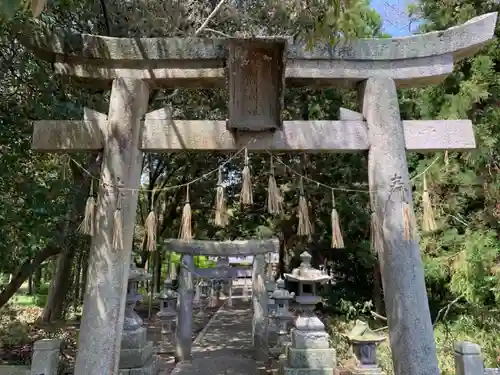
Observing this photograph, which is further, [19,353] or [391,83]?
[19,353]

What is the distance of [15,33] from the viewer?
4.00 m

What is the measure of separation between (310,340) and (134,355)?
263 cm

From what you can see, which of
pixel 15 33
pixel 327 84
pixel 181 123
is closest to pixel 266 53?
pixel 327 84

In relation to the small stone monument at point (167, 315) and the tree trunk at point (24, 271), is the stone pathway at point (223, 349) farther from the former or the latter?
the tree trunk at point (24, 271)

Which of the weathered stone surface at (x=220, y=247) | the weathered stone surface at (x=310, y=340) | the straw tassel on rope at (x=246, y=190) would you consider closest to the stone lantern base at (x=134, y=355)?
Answer: the weathered stone surface at (x=310, y=340)

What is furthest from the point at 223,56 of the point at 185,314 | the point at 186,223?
the point at 185,314

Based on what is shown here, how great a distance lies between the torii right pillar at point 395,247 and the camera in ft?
11.8

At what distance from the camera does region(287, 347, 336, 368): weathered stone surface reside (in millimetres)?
6273

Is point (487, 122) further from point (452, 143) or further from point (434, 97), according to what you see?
point (452, 143)

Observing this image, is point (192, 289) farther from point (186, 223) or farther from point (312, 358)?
point (186, 223)

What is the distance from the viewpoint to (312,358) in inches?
248

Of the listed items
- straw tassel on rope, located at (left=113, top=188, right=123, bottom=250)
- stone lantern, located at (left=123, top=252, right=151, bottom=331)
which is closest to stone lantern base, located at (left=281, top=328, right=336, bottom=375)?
stone lantern, located at (left=123, top=252, right=151, bottom=331)

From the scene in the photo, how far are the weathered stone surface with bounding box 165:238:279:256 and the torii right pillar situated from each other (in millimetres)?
6444

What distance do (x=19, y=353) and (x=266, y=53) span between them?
7.33 m
